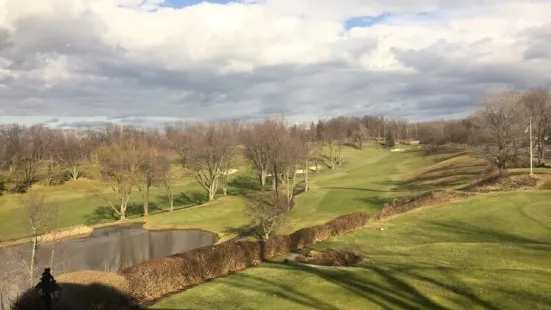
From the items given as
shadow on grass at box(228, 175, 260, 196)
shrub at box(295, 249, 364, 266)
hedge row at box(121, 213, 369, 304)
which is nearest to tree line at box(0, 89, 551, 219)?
shadow on grass at box(228, 175, 260, 196)

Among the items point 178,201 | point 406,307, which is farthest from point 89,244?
point 406,307

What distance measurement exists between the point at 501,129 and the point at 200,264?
5243 centimetres

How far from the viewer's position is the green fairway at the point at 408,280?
1678cm

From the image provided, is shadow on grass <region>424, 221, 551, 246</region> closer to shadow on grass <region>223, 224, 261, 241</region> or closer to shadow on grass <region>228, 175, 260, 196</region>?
shadow on grass <region>223, 224, 261, 241</region>

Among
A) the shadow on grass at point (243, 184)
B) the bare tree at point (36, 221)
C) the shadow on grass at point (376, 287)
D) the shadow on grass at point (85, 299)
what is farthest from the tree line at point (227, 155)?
the shadow on grass at point (85, 299)

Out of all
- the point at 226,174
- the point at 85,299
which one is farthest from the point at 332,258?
the point at 226,174

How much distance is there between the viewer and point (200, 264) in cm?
2233

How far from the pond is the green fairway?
72.2 feet

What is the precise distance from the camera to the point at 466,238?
31.0m

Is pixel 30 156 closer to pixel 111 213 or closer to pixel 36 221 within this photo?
pixel 111 213

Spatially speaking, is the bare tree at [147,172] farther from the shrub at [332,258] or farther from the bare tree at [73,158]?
the shrub at [332,258]

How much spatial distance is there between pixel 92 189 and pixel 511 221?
7071 centimetres

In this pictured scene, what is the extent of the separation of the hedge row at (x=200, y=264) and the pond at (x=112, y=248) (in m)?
17.9

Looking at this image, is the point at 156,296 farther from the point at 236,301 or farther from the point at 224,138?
the point at 224,138
